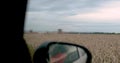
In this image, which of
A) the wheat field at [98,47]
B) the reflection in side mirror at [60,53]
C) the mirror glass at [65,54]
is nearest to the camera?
the reflection in side mirror at [60,53]

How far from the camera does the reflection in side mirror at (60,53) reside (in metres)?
1.46

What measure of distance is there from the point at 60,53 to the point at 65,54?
4 centimetres

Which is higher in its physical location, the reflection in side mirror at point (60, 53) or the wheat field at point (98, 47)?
the reflection in side mirror at point (60, 53)

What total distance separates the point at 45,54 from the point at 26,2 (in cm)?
32

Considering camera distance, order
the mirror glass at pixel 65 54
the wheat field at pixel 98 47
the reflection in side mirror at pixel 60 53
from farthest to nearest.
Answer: the wheat field at pixel 98 47
the mirror glass at pixel 65 54
the reflection in side mirror at pixel 60 53

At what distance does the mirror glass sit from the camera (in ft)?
5.42

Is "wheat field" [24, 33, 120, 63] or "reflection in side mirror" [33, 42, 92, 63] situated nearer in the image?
"reflection in side mirror" [33, 42, 92, 63]

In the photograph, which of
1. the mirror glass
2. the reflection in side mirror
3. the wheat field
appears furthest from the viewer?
the wheat field

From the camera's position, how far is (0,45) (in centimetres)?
142

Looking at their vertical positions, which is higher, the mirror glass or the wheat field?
the mirror glass

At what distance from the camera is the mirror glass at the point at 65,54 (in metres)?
1.65

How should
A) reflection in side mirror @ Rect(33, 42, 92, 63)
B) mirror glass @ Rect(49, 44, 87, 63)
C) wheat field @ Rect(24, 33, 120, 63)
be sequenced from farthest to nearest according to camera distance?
wheat field @ Rect(24, 33, 120, 63) < mirror glass @ Rect(49, 44, 87, 63) < reflection in side mirror @ Rect(33, 42, 92, 63)

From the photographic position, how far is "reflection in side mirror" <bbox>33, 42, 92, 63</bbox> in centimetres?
146

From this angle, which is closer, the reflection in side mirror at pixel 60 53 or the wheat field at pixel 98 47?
the reflection in side mirror at pixel 60 53
